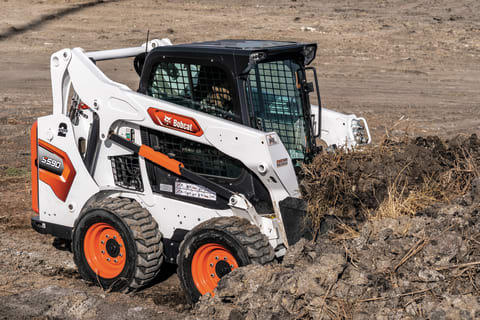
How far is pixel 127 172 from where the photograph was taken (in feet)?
20.7

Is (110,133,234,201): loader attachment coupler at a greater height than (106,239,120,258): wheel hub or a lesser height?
greater

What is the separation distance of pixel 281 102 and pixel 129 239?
196 centimetres

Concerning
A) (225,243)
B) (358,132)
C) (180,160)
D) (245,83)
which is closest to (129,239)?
(180,160)

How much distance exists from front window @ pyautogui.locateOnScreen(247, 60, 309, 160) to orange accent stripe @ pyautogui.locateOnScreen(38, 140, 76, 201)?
2127mm

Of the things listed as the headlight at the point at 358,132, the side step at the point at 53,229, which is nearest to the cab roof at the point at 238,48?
the headlight at the point at 358,132

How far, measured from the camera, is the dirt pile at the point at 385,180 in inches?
214

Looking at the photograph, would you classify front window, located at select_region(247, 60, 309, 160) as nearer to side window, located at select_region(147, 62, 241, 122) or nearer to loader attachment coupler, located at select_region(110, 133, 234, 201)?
side window, located at select_region(147, 62, 241, 122)

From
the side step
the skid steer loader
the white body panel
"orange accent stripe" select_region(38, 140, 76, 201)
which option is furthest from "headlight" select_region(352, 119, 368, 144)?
the side step

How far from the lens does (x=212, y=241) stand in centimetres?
545

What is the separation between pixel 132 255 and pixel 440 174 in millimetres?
2974

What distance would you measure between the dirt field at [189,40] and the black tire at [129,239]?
17 cm

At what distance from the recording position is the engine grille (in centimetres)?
621

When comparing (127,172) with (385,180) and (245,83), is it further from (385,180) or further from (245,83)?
(385,180)

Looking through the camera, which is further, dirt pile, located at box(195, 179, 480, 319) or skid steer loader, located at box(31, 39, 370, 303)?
skid steer loader, located at box(31, 39, 370, 303)
